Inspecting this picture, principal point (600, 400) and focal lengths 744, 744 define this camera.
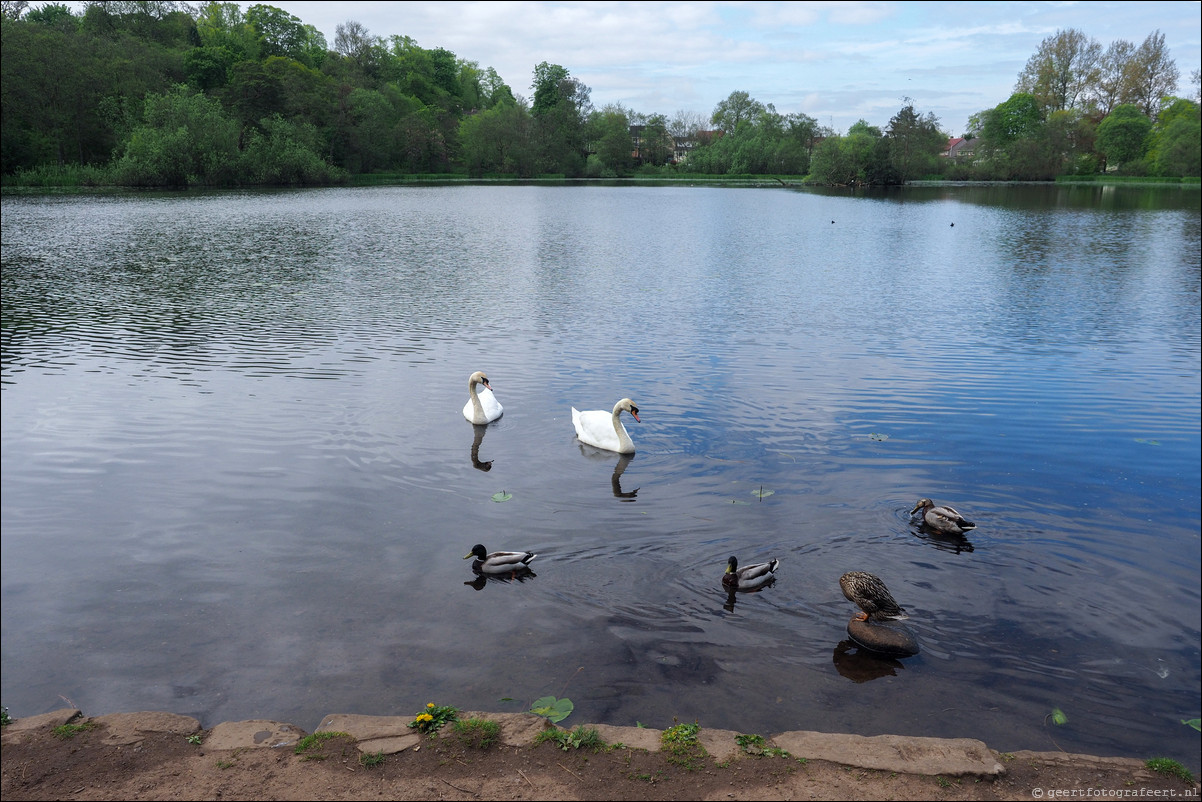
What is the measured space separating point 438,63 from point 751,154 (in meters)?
90.9

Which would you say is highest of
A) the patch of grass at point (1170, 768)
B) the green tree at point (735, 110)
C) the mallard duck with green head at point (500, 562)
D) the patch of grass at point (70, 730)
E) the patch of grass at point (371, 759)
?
the green tree at point (735, 110)

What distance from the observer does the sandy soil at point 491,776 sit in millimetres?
5586

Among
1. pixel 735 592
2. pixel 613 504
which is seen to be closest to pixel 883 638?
pixel 735 592

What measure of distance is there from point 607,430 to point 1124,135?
137 meters

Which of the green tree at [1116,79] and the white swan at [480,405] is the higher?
the green tree at [1116,79]

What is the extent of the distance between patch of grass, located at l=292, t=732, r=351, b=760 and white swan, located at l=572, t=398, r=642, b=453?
775cm

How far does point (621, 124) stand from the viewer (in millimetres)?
158250

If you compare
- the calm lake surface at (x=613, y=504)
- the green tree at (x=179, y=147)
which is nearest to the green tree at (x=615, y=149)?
the green tree at (x=179, y=147)

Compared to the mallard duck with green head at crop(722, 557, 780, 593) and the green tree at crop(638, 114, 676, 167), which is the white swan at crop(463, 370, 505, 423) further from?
the green tree at crop(638, 114, 676, 167)

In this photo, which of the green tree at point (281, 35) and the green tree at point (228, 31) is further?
the green tree at point (281, 35)

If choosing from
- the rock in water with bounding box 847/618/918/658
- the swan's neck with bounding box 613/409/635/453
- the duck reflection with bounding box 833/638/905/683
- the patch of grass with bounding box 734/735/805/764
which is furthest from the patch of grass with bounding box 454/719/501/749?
the swan's neck with bounding box 613/409/635/453

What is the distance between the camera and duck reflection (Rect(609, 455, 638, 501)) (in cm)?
1175

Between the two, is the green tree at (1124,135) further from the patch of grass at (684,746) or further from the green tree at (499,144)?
the patch of grass at (684,746)

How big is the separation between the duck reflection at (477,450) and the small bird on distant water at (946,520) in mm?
6994
